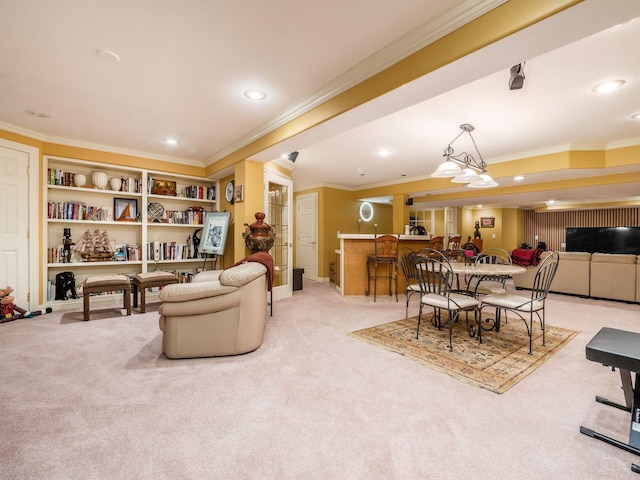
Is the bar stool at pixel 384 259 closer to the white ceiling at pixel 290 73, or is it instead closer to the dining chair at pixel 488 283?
the dining chair at pixel 488 283

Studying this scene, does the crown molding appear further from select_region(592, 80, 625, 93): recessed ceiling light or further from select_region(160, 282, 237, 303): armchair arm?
select_region(592, 80, 625, 93): recessed ceiling light

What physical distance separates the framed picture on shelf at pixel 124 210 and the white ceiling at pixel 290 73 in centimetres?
97

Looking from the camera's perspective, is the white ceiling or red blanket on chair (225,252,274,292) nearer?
the white ceiling

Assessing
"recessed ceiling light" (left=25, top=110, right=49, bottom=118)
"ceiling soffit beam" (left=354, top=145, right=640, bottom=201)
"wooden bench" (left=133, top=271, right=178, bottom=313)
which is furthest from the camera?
"ceiling soffit beam" (left=354, top=145, right=640, bottom=201)

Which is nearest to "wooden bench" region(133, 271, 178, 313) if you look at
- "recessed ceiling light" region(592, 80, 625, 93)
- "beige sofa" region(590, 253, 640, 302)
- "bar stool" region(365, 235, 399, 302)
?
"bar stool" region(365, 235, 399, 302)

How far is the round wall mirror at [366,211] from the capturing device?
8328 millimetres

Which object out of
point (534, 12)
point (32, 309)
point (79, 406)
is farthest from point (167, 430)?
point (32, 309)

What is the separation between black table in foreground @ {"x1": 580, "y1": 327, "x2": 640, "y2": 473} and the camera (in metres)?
1.42

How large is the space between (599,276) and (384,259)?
3920 mm

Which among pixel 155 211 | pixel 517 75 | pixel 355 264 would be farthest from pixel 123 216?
pixel 517 75

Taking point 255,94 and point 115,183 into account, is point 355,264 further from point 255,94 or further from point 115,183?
point 115,183

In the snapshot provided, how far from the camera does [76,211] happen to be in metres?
4.35

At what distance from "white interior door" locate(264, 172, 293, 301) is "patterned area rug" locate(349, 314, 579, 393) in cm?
215

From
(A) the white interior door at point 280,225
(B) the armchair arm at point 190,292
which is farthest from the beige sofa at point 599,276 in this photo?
(B) the armchair arm at point 190,292
